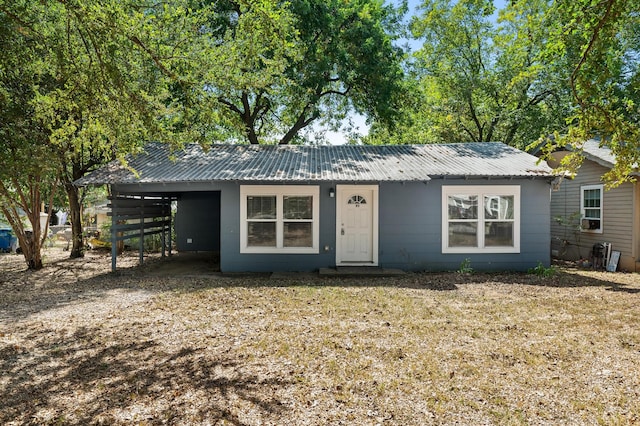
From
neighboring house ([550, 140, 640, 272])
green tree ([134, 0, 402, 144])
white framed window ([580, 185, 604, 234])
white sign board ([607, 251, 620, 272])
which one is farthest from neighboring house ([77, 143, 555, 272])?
green tree ([134, 0, 402, 144])

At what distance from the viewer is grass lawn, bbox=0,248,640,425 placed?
3268mm

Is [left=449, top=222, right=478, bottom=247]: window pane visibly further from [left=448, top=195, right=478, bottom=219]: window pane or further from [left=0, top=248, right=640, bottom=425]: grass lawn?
[left=0, top=248, right=640, bottom=425]: grass lawn

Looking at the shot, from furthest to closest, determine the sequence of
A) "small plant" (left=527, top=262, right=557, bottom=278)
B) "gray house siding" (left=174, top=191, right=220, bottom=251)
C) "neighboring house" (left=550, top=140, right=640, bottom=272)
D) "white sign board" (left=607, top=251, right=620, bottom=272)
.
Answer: "gray house siding" (left=174, top=191, right=220, bottom=251), "white sign board" (left=607, top=251, right=620, bottom=272), "neighboring house" (left=550, top=140, right=640, bottom=272), "small plant" (left=527, top=262, right=557, bottom=278)

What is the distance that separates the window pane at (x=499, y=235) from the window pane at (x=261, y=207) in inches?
214

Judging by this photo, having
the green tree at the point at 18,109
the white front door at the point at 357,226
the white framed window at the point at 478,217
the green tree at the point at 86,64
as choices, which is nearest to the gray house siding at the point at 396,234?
the white framed window at the point at 478,217

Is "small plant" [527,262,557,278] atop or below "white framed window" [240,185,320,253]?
below

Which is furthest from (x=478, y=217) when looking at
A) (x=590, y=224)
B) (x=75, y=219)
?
(x=75, y=219)

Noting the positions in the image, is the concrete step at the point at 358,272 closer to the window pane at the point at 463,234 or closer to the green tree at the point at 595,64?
the window pane at the point at 463,234

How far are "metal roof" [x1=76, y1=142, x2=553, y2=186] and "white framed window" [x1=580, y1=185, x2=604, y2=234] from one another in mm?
2623

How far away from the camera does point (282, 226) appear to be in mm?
9844

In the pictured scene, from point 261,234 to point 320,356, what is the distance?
5782 mm

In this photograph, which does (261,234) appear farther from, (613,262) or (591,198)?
(591,198)

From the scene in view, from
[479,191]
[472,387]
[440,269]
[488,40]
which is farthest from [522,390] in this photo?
[488,40]

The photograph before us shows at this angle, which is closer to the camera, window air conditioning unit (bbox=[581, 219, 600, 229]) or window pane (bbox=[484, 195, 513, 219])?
window pane (bbox=[484, 195, 513, 219])
